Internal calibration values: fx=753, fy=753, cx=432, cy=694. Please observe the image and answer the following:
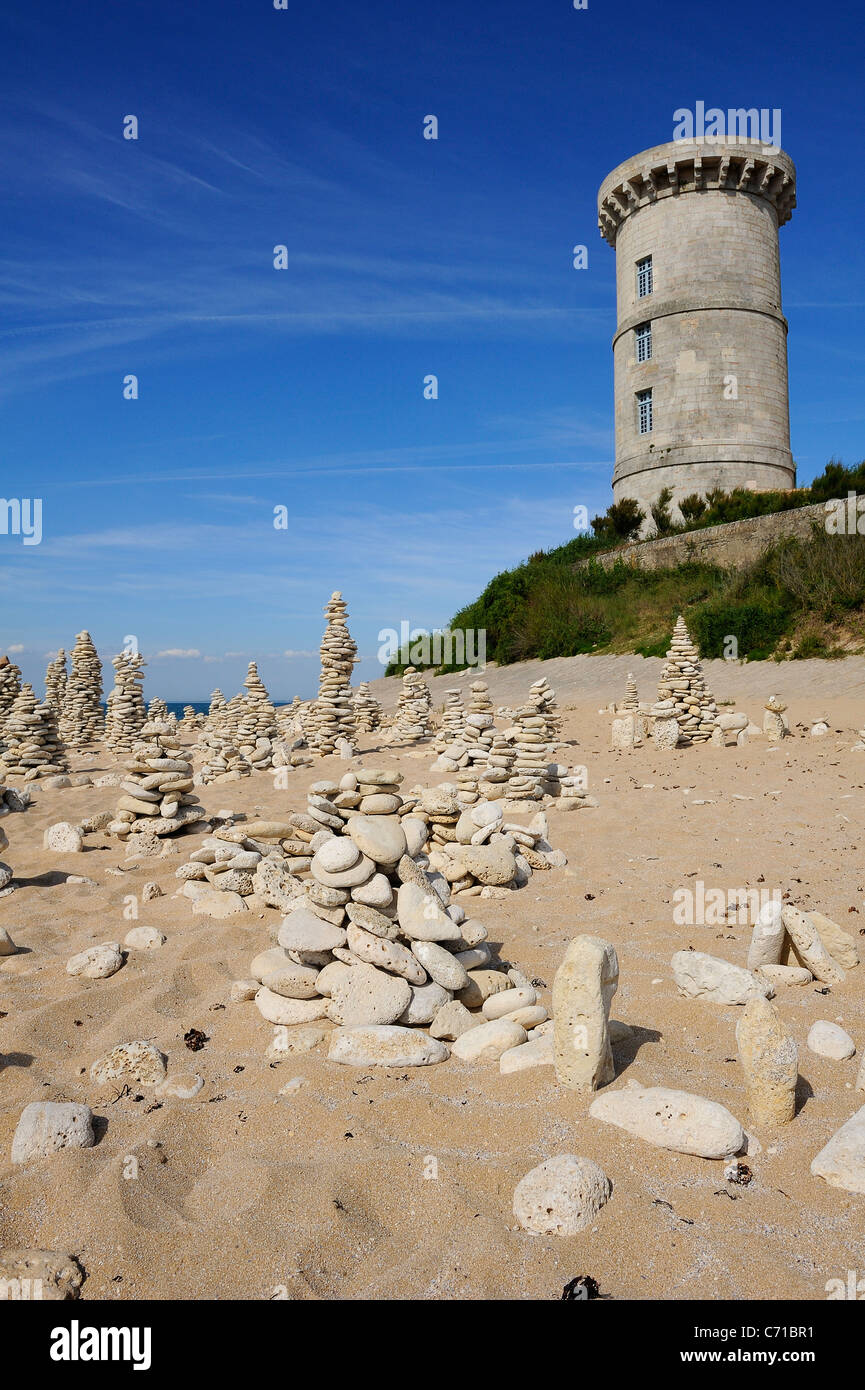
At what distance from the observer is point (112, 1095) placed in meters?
3.57

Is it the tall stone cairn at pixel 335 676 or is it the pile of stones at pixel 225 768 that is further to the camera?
the tall stone cairn at pixel 335 676

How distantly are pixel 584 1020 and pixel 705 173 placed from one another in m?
41.6

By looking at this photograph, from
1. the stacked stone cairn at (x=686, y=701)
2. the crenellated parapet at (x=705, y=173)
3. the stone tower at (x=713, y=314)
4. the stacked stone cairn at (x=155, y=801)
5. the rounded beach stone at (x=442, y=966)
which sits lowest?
the rounded beach stone at (x=442, y=966)

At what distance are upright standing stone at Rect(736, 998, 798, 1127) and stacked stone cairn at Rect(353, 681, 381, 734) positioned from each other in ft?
54.2

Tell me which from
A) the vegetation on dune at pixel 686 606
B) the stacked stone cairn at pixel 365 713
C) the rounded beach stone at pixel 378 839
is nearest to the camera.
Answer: the rounded beach stone at pixel 378 839

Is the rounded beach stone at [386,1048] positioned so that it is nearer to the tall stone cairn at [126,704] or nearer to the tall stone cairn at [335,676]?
the tall stone cairn at [335,676]

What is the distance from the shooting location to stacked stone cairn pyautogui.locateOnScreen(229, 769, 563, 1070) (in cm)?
399

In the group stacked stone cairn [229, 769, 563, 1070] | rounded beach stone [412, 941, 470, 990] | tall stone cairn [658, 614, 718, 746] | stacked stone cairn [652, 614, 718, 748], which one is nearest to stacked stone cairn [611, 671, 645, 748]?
stacked stone cairn [652, 614, 718, 748]

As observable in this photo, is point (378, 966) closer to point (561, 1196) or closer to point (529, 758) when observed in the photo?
point (561, 1196)

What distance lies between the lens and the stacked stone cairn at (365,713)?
1986 centimetres

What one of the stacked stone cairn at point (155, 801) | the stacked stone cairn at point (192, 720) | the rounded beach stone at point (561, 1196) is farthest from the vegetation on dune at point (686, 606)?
the rounded beach stone at point (561, 1196)

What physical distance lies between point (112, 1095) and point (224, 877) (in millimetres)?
2920

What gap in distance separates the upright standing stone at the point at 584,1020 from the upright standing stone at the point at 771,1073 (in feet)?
2.06
